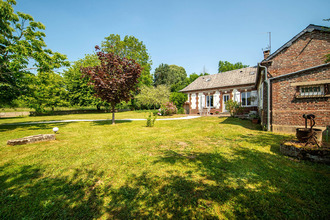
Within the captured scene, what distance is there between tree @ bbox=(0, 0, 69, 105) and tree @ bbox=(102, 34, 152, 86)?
18.9 metres

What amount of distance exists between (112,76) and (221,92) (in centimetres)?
1479

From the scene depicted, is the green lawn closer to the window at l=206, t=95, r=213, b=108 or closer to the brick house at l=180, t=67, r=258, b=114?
the brick house at l=180, t=67, r=258, b=114

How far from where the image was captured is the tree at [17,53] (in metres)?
8.45

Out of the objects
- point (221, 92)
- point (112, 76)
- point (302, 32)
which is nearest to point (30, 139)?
point (112, 76)

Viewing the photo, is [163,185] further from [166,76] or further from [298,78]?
[166,76]

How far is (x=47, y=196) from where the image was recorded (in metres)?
2.61

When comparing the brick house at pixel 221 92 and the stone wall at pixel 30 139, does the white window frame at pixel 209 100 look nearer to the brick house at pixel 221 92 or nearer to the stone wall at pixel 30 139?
the brick house at pixel 221 92

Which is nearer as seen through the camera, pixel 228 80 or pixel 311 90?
pixel 311 90

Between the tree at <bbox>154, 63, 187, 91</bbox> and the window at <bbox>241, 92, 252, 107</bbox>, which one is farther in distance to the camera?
the tree at <bbox>154, 63, 187, 91</bbox>

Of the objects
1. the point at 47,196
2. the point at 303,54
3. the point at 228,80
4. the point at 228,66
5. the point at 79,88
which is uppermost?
the point at 228,66

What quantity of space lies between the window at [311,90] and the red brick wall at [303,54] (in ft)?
5.23

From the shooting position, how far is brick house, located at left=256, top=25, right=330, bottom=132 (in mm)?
6363

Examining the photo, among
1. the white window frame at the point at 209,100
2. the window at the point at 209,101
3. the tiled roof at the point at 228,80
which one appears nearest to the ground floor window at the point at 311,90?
the tiled roof at the point at 228,80

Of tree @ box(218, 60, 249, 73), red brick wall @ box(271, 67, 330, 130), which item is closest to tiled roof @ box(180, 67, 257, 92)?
red brick wall @ box(271, 67, 330, 130)
